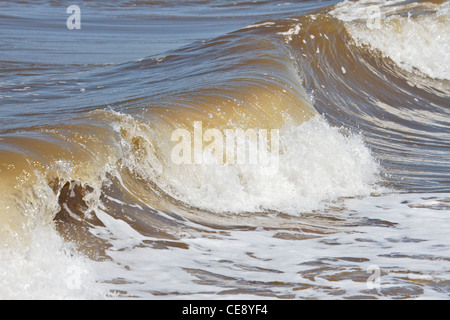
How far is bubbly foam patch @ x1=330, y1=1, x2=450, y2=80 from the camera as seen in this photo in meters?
11.9

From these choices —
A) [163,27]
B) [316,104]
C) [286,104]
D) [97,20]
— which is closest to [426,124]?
[316,104]

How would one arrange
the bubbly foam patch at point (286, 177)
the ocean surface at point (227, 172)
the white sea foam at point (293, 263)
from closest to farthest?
the white sea foam at point (293, 263)
the ocean surface at point (227, 172)
the bubbly foam patch at point (286, 177)

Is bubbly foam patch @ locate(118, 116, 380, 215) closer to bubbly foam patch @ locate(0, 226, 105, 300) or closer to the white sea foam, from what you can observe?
the white sea foam

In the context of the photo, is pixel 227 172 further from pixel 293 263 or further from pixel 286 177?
pixel 293 263

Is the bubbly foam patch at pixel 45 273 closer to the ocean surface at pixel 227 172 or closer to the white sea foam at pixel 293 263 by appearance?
the ocean surface at pixel 227 172

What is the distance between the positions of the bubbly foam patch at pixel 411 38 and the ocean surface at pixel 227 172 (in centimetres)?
16

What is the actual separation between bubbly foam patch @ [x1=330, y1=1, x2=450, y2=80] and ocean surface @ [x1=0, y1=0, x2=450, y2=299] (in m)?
0.16

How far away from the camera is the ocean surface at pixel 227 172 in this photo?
4320mm

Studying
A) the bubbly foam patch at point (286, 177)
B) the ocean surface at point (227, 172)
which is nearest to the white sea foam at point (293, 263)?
the ocean surface at point (227, 172)

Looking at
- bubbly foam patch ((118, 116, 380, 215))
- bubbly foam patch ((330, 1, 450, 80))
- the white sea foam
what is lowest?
the white sea foam

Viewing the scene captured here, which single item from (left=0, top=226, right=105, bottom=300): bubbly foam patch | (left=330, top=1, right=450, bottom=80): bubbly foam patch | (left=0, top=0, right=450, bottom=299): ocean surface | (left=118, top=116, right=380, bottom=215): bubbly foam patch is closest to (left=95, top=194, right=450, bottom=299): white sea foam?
(left=0, top=0, right=450, bottom=299): ocean surface

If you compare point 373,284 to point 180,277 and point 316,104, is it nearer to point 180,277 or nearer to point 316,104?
point 180,277

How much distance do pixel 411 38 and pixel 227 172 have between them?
7.15 m

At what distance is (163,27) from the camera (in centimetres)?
1540
